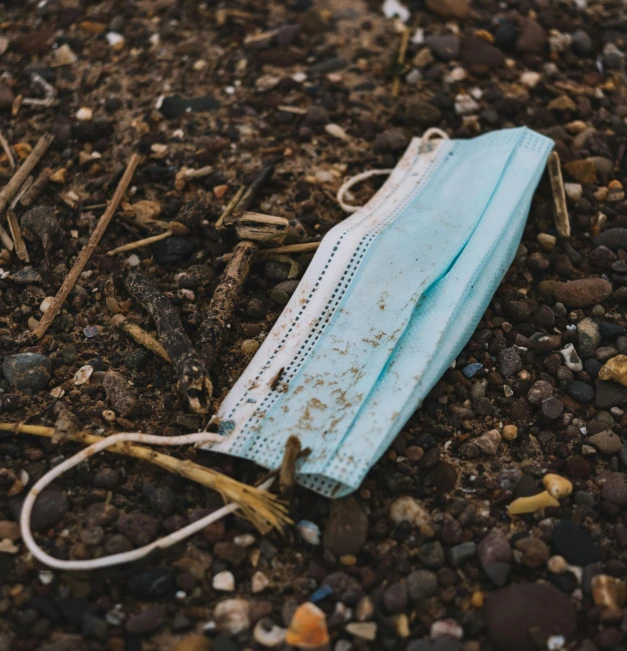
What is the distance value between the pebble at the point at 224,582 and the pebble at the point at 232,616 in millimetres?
43

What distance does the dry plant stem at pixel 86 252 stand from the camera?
332cm

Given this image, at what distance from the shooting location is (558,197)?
3799 mm

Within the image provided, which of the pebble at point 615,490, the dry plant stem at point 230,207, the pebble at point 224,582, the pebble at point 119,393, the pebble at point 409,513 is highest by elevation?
the dry plant stem at point 230,207

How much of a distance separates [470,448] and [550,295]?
1.01 metres

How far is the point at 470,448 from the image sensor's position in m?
2.90

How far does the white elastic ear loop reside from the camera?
248 centimetres

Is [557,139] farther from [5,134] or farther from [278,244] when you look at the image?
[5,134]

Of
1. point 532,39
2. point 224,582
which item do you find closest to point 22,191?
point 224,582

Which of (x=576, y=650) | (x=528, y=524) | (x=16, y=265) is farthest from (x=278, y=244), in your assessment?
(x=576, y=650)

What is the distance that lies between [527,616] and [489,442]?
0.70 meters

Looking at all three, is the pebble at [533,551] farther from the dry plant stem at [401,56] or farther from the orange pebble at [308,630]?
the dry plant stem at [401,56]

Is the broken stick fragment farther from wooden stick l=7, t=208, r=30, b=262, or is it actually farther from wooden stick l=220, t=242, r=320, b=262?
wooden stick l=7, t=208, r=30, b=262

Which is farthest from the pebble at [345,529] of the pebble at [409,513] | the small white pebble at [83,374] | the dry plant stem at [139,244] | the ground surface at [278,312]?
the dry plant stem at [139,244]

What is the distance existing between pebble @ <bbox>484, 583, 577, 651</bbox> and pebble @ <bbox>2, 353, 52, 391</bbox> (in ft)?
6.57
